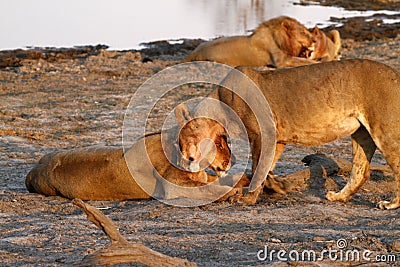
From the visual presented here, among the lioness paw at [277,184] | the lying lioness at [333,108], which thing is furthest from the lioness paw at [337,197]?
the lioness paw at [277,184]

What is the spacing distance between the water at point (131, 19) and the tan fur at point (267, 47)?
617cm

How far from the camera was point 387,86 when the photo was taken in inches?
257

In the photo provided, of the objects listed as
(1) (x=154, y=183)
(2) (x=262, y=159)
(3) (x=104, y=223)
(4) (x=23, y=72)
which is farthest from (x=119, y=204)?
(4) (x=23, y=72)

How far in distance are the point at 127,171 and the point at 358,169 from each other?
2.18 meters

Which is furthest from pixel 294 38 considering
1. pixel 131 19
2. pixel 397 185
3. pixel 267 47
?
pixel 131 19

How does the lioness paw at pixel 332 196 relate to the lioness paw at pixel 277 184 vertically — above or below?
below

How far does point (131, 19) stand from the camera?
3161 cm

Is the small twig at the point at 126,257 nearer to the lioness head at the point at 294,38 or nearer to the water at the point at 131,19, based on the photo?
the lioness head at the point at 294,38

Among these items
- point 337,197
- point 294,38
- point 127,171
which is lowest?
point 337,197

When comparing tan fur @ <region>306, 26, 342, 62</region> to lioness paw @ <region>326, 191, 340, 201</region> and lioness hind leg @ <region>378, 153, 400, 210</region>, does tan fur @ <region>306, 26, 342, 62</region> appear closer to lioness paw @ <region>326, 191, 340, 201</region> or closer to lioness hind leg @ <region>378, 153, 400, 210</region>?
lioness paw @ <region>326, 191, 340, 201</region>

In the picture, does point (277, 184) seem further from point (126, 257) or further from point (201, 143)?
point (126, 257)

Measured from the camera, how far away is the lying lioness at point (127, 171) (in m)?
7.12

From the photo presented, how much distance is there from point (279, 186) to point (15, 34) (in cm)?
1982

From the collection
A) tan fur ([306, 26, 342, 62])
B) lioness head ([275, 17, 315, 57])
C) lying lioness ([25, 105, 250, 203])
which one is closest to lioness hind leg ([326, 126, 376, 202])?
lying lioness ([25, 105, 250, 203])
